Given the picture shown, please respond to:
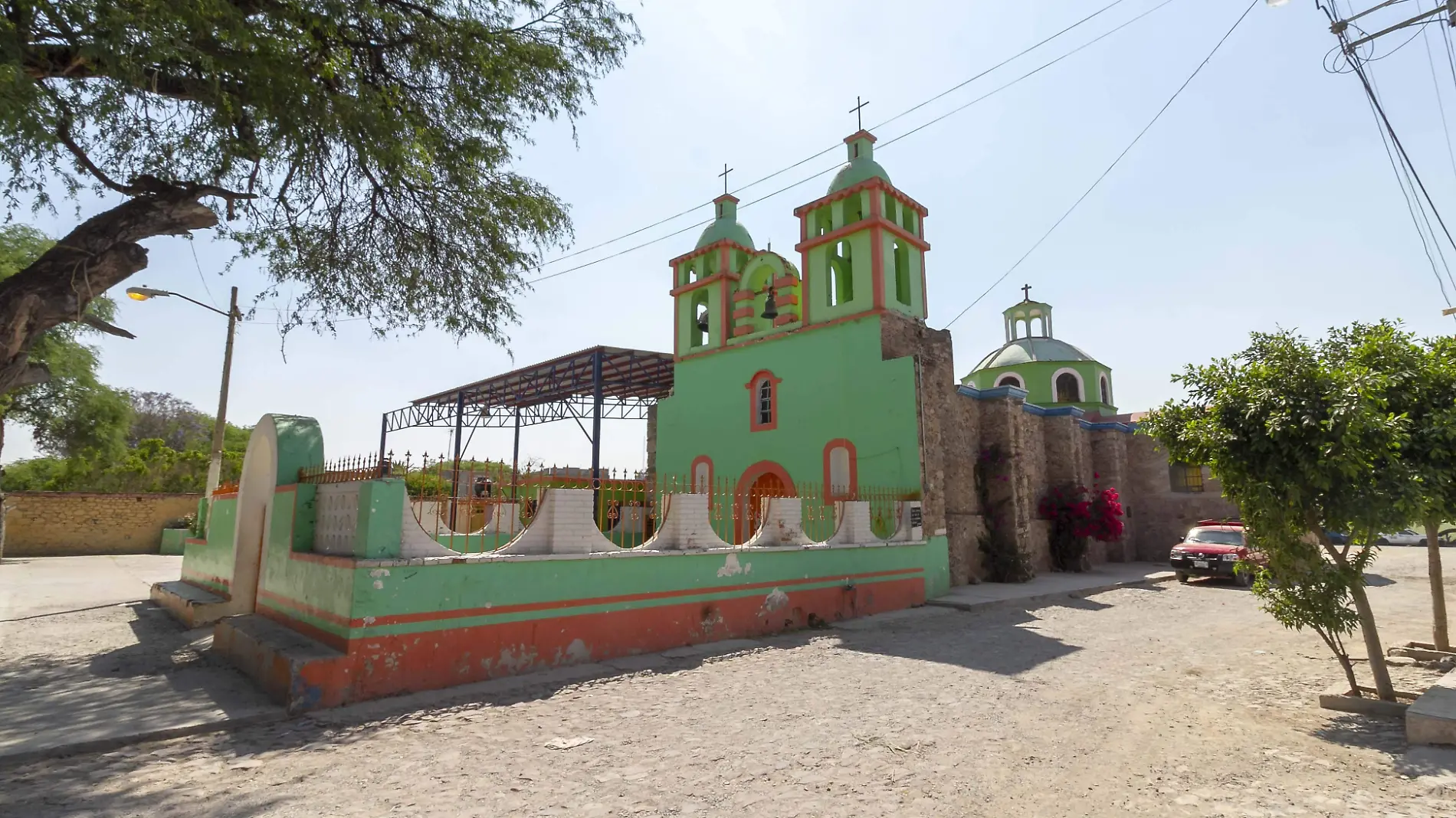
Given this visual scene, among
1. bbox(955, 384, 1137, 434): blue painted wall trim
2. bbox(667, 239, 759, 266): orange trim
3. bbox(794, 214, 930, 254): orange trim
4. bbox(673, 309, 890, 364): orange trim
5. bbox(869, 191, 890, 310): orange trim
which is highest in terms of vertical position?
Result: bbox(667, 239, 759, 266): orange trim

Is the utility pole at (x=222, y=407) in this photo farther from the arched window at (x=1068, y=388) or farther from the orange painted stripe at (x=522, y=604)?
the arched window at (x=1068, y=388)

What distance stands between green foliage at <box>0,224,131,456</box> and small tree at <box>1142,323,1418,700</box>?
66.5ft

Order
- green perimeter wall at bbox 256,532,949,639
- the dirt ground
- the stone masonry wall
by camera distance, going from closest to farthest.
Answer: the dirt ground → green perimeter wall at bbox 256,532,949,639 → the stone masonry wall

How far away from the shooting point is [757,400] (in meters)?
16.2

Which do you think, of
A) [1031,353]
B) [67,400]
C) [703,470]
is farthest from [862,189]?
[67,400]

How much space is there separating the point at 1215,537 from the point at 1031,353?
1116 centimetres

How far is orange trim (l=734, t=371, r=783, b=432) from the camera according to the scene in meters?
15.8

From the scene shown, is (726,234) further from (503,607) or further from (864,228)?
(503,607)

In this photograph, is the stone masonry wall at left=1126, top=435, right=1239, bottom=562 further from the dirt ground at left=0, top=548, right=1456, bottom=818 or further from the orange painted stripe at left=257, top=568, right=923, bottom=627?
the orange painted stripe at left=257, top=568, right=923, bottom=627

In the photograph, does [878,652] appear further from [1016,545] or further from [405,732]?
[1016,545]

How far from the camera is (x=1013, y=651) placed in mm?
8367

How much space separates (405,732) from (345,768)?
769 mm

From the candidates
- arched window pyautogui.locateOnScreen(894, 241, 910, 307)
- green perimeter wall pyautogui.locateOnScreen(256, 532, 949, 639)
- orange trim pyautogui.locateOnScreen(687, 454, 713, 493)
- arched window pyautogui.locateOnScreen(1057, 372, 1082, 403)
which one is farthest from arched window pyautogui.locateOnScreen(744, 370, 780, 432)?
arched window pyautogui.locateOnScreen(1057, 372, 1082, 403)

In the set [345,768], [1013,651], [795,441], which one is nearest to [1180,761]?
[1013,651]
